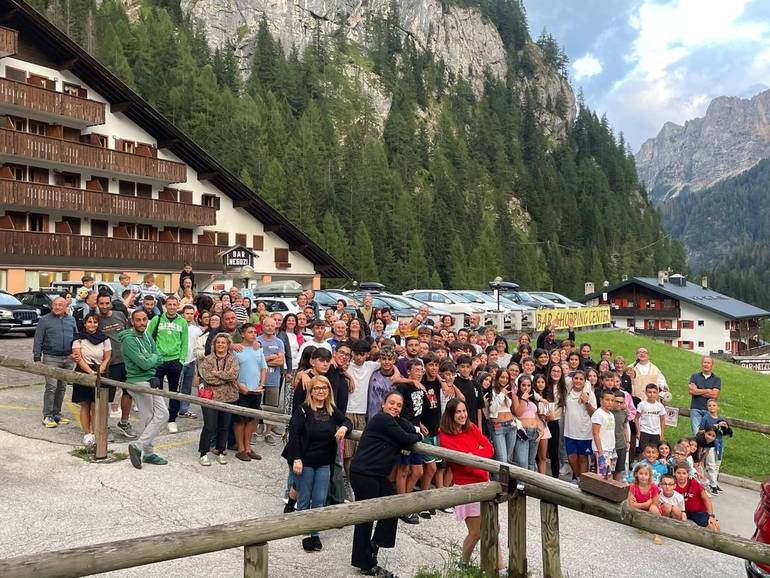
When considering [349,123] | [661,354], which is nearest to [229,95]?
[349,123]

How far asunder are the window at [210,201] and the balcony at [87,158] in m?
2.30

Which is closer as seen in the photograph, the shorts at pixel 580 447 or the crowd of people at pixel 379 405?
the crowd of people at pixel 379 405

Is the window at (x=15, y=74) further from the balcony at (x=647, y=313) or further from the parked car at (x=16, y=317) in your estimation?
the balcony at (x=647, y=313)

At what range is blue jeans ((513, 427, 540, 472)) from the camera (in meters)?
9.33

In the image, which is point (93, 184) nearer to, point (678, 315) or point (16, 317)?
point (16, 317)

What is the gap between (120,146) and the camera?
117ft

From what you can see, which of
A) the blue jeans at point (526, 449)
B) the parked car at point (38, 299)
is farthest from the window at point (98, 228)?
the blue jeans at point (526, 449)

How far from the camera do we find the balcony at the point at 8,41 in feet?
97.4

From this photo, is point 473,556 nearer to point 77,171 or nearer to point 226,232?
point 77,171

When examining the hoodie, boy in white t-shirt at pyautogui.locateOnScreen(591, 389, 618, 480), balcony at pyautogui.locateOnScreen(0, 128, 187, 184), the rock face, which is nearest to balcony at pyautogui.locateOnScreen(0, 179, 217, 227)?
balcony at pyautogui.locateOnScreen(0, 128, 187, 184)

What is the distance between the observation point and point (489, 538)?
4934mm

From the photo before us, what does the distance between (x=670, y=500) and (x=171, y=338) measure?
724 cm

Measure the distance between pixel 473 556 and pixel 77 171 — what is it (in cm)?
3287


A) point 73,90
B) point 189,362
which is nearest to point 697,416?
point 189,362
